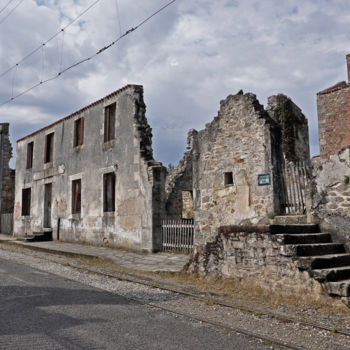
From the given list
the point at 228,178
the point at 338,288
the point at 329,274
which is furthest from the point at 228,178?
the point at 338,288

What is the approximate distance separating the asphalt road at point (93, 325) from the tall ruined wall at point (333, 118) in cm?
1493

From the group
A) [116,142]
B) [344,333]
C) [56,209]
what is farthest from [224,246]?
[56,209]

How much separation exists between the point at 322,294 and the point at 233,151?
581cm

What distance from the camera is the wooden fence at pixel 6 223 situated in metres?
23.6

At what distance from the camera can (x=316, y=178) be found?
8.37 m

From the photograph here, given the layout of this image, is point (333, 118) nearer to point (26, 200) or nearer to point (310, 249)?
point (310, 249)

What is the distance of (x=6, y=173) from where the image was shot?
85.8ft

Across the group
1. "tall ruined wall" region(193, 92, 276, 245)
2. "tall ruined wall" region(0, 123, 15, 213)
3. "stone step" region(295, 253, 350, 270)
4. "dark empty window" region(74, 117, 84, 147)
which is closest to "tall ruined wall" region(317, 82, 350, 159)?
"tall ruined wall" region(193, 92, 276, 245)

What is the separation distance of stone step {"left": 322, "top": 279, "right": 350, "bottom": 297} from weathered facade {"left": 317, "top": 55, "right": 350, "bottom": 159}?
1344 cm

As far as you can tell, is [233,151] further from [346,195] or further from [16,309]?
[16,309]

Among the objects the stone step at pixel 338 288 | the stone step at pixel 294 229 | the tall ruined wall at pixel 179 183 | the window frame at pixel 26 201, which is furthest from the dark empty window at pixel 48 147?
the stone step at pixel 338 288

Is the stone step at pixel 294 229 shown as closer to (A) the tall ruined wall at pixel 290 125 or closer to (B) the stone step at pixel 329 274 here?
(B) the stone step at pixel 329 274

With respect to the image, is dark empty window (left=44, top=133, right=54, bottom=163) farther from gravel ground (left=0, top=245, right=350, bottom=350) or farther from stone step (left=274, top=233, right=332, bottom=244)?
stone step (left=274, top=233, right=332, bottom=244)

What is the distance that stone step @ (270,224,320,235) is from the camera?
24.0 feet
